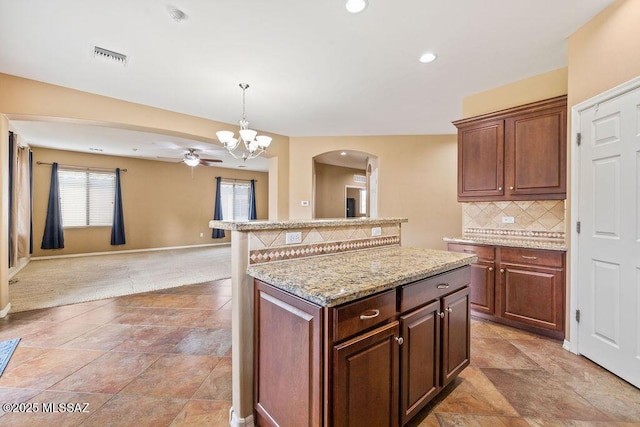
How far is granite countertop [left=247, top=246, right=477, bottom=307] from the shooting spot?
1089 mm

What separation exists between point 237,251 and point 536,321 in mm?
2890

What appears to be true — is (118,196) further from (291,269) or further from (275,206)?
(291,269)

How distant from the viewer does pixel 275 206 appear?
5.43 meters

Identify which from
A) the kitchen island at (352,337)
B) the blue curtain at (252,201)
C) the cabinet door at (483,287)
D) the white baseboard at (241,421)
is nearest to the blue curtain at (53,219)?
the blue curtain at (252,201)

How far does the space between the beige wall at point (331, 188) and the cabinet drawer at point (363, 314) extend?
6754mm

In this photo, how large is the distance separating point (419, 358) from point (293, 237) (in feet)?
3.19

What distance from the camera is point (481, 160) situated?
3.08 metres

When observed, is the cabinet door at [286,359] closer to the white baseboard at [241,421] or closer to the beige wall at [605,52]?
the white baseboard at [241,421]

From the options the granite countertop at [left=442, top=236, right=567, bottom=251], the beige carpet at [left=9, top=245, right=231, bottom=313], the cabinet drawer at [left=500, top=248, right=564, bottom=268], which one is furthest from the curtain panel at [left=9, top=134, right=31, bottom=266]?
the cabinet drawer at [left=500, top=248, right=564, bottom=268]

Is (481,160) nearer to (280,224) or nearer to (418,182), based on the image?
(418,182)

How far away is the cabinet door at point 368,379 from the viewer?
105cm

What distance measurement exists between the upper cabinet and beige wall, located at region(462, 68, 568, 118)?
389 mm

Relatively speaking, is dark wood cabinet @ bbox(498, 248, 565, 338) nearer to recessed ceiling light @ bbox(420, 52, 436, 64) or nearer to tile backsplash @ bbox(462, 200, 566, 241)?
tile backsplash @ bbox(462, 200, 566, 241)

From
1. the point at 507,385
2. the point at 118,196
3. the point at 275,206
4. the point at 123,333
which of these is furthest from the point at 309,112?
the point at 118,196
